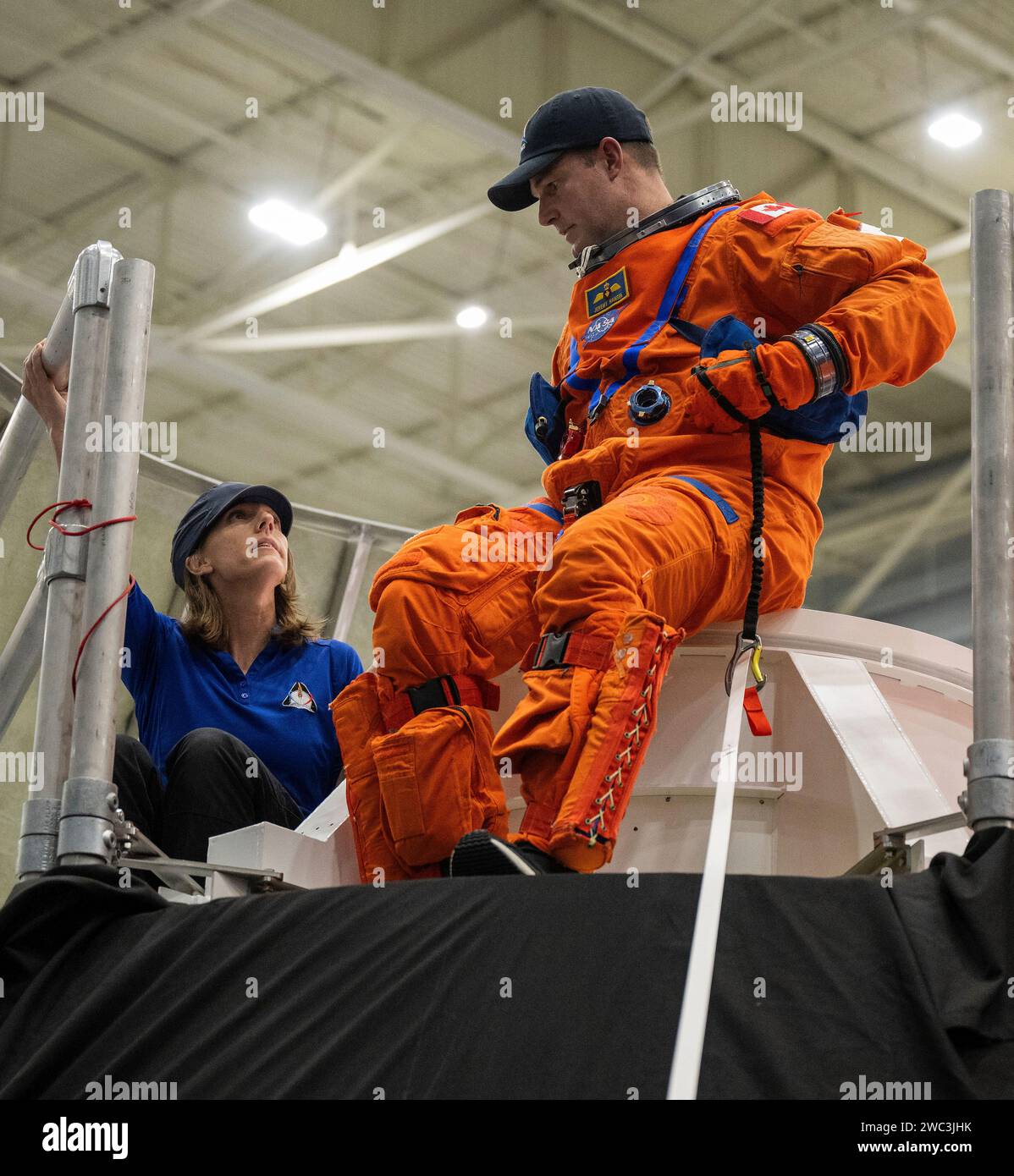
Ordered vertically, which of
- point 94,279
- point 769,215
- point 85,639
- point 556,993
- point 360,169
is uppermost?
point 360,169

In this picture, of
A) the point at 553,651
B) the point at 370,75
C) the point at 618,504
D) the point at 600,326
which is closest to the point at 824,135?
the point at 370,75

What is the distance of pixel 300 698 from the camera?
3.56 meters

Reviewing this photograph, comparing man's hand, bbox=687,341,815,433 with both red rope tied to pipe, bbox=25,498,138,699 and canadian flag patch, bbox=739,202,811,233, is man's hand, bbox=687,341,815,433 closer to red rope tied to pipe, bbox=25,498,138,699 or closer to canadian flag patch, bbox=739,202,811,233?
canadian flag patch, bbox=739,202,811,233

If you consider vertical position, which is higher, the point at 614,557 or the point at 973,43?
the point at 973,43

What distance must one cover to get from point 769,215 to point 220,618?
146cm

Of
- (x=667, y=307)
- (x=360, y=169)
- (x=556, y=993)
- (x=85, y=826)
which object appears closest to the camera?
(x=556, y=993)

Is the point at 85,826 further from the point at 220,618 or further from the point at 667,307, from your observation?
the point at 667,307

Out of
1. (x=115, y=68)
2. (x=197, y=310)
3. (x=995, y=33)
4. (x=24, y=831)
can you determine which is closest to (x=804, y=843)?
(x=24, y=831)

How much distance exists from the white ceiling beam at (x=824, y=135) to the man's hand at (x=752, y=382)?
7118 millimetres

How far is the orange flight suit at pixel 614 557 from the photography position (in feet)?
8.27

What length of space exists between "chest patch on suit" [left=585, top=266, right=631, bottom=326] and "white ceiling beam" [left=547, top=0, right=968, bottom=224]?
665cm

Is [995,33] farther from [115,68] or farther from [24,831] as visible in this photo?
[24,831]

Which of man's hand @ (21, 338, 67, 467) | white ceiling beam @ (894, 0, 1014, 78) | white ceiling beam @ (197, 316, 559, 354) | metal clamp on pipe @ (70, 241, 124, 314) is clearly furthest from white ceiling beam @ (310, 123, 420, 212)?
metal clamp on pipe @ (70, 241, 124, 314)
